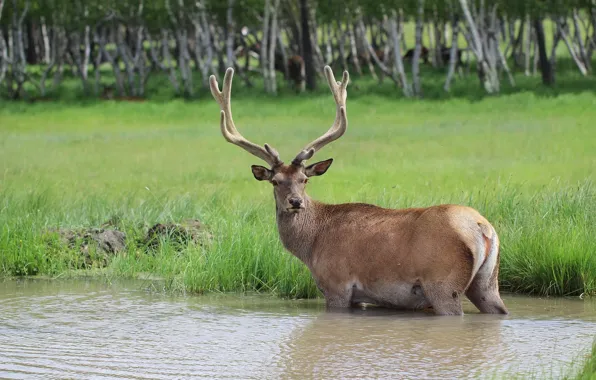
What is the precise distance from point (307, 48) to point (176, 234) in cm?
2710

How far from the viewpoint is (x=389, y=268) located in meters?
9.06

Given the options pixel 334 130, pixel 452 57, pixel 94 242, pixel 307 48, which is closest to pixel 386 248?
pixel 334 130

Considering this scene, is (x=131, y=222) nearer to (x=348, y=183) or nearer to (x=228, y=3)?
(x=348, y=183)

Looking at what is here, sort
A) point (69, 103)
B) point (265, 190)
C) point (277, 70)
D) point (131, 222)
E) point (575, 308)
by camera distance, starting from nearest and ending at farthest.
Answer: point (575, 308) < point (131, 222) < point (265, 190) < point (69, 103) < point (277, 70)

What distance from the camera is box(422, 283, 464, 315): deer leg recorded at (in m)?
8.75

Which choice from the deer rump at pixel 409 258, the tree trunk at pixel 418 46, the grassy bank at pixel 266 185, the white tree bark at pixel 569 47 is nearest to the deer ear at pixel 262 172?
the deer rump at pixel 409 258

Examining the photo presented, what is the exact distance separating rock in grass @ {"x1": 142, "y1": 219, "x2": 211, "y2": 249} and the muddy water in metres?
1.46

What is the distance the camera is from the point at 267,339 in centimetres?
840

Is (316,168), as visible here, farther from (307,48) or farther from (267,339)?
(307,48)

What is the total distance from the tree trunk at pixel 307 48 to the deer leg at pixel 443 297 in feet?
98.0

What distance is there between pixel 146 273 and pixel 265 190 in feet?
21.3

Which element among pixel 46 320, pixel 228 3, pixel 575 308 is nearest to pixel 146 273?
pixel 46 320

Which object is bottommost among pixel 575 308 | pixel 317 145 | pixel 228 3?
pixel 575 308

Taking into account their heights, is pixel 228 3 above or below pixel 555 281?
above
